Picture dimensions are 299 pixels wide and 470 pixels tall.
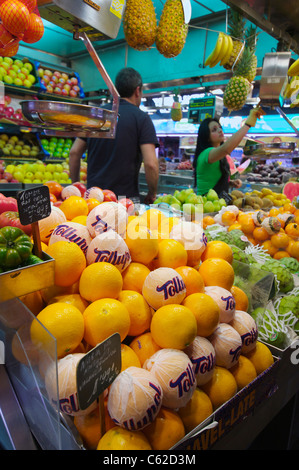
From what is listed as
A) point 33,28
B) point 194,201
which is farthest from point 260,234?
point 33,28

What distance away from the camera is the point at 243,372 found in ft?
3.65

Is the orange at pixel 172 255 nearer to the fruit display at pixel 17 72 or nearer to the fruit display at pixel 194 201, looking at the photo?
the fruit display at pixel 194 201

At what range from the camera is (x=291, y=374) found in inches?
58.8

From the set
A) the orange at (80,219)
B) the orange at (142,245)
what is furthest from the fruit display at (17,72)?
the orange at (142,245)

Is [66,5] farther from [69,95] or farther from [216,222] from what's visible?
[69,95]

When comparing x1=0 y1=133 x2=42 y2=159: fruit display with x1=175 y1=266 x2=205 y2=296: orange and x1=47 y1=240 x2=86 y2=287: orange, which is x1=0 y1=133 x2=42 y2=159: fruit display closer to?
x1=47 y1=240 x2=86 y2=287: orange

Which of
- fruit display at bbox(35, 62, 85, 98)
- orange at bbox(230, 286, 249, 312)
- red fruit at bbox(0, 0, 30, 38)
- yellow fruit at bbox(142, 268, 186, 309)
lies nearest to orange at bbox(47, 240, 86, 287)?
yellow fruit at bbox(142, 268, 186, 309)

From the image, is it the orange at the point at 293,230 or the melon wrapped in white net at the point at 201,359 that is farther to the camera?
the orange at the point at 293,230

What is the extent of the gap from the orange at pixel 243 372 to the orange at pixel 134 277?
45cm

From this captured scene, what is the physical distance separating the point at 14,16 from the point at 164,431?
161 cm

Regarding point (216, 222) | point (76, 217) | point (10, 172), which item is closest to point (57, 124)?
point (76, 217)

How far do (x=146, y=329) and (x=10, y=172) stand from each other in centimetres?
453

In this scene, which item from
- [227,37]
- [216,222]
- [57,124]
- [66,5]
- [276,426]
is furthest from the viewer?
[227,37]

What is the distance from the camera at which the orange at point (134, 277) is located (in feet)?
3.72
